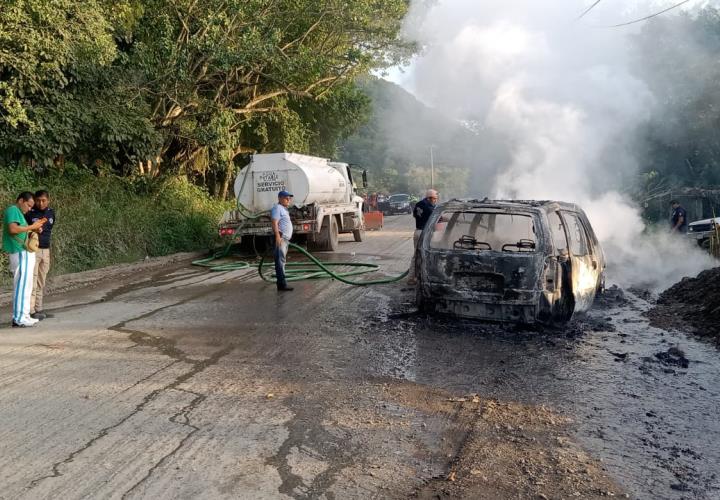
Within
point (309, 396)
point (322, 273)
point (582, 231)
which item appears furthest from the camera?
point (322, 273)

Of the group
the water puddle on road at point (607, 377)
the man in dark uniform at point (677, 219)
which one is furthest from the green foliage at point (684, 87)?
the water puddle on road at point (607, 377)

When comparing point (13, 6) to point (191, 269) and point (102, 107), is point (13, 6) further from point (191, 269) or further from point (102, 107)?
point (191, 269)

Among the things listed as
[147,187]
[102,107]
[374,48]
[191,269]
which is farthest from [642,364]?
[374,48]

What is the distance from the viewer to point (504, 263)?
22.3 ft

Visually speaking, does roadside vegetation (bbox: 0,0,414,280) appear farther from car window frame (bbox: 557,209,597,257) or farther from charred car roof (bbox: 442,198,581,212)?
car window frame (bbox: 557,209,597,257)

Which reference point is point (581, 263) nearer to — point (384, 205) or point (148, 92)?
point (148, 92)

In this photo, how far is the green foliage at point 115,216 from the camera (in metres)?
12.3

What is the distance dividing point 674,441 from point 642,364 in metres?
1.99

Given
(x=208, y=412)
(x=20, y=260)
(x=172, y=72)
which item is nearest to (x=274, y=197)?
(x=172, y=72)

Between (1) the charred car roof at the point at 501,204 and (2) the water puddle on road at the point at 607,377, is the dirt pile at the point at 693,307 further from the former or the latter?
(1) the charred car roof at the point at 501,204

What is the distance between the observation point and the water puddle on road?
3834 millimetres

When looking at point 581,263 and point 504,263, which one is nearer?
point 504,263

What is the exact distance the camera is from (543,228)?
697cm

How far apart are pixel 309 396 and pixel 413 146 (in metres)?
56.5
